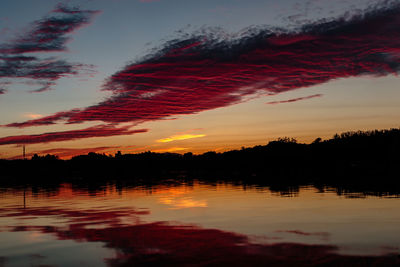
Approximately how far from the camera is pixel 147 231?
71.6ft

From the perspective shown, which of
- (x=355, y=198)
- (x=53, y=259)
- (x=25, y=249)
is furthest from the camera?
(x=355, y=198)

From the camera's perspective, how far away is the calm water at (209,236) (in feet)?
50.4

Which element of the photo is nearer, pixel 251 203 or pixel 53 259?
pixel 53 259

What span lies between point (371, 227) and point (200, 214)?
1225 cm

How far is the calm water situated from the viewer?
15.4 metres

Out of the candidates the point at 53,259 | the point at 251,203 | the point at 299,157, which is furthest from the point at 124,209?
the point at 299,157

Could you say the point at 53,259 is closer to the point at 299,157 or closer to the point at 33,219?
the point at 33,219

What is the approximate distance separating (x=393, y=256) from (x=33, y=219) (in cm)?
2368

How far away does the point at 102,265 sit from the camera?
14.9 meters

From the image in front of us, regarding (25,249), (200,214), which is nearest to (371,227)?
(200,214)

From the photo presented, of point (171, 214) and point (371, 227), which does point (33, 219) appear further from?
point (371, 227)

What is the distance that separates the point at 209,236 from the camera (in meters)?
19.9

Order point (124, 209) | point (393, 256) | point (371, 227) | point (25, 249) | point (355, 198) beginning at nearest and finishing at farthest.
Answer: point (393, 256) → point (25, 249) → point (371, 227) → point (124, 209) → point (355, 198)

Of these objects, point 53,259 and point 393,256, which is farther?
point 53,259
